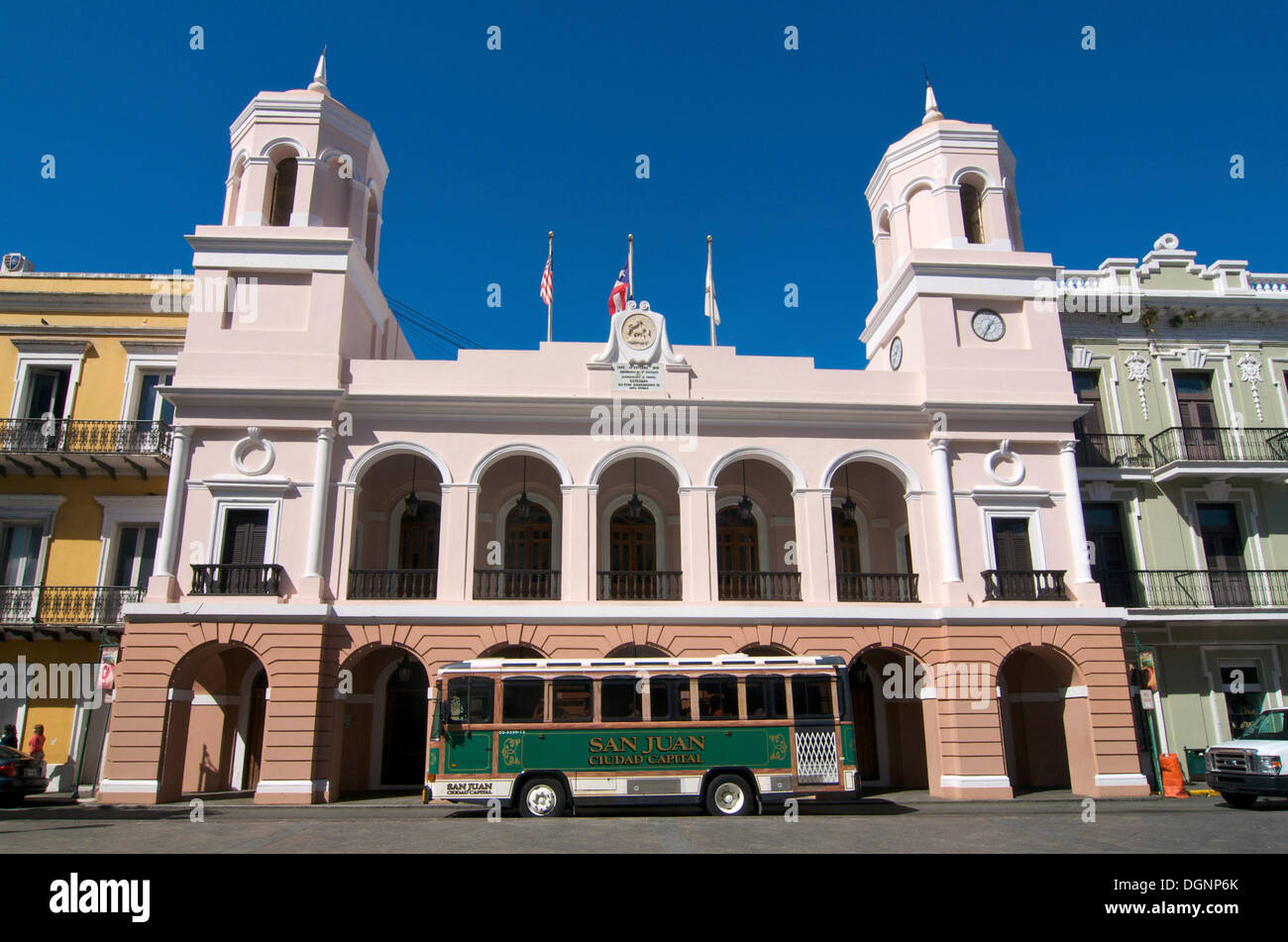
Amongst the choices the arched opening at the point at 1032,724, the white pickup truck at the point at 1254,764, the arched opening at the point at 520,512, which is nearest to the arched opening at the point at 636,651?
the arched opening at the point at 520,512

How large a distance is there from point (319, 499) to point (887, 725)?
14182 millimetres

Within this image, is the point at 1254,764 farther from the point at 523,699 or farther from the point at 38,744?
the point at 38,744

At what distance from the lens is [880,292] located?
24578 mm

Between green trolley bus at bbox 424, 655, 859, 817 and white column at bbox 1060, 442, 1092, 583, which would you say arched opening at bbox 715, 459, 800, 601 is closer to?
white column at bbox 1060, 442, 1092, 583

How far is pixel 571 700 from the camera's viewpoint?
50.0 feet

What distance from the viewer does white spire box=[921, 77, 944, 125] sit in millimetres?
23933

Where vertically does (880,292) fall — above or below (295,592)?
above

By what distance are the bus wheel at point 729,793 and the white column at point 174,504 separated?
11892mm

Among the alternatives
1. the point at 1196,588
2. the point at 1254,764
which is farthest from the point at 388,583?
the point at 1196,588
